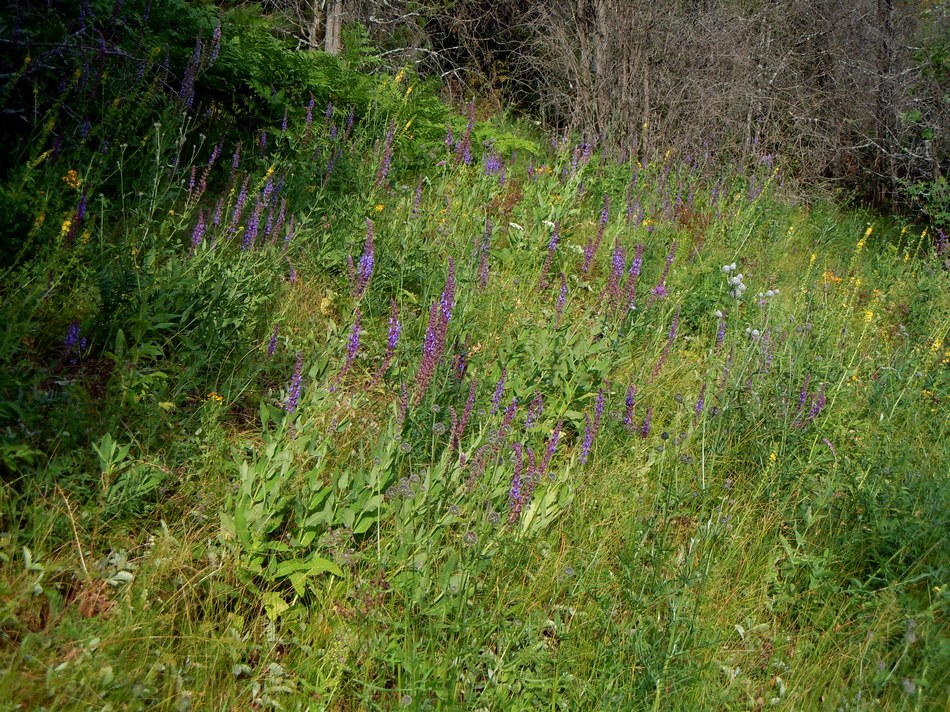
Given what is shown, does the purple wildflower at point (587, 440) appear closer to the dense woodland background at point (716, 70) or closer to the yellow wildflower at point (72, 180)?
the yellow wildflower at point (72, 180)

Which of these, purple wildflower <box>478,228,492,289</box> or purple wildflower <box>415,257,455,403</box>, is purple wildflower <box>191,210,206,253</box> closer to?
purple wildflower <box>415,257,455,403</box>

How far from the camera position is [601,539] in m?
2.70

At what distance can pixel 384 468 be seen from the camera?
2.38m

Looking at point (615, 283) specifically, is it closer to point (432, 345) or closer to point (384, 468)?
point (432, 345)

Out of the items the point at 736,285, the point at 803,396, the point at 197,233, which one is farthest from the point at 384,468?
the point at 736,285

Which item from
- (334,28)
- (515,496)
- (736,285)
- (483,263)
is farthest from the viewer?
(334,28)

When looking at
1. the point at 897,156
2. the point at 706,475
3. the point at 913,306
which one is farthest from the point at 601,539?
the point at 897,156

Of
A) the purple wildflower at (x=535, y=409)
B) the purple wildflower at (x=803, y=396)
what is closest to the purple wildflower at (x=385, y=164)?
the purple wildflower at (x=535, y=409)

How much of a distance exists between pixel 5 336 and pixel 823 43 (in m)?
13.1

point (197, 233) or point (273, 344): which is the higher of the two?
point (197, 233)

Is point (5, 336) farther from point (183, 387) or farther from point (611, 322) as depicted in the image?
point (611, 322)

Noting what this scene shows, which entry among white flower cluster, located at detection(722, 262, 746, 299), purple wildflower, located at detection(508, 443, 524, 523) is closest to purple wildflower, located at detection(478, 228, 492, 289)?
purple wildflower, located at detection(508, 443, 524, 523)

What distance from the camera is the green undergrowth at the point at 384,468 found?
81.9 inches

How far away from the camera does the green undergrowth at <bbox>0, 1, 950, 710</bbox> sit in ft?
6.82
